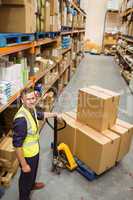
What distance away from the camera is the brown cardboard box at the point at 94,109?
2.29m

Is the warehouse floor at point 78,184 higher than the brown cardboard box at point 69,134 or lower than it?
lower

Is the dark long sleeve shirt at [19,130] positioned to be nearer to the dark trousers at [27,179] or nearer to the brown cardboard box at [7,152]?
the dark trousers at [27,179]

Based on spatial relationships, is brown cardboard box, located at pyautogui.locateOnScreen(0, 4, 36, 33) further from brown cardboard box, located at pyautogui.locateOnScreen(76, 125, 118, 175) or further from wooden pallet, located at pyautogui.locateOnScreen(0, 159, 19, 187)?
wooden pallet, located at pyautogui.locateOnScreen(0, 159, 19, 187)

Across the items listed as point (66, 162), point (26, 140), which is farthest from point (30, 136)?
point (66, 162)

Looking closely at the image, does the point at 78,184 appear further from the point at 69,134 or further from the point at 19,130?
the point at 19,130

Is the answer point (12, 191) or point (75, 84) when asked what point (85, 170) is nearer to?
point (12, 191)

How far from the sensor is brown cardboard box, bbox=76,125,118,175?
222cm

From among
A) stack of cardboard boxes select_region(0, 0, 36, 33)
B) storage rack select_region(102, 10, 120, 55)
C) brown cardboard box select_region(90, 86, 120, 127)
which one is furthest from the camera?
storage rack select_region(102, 10, 120, 55)

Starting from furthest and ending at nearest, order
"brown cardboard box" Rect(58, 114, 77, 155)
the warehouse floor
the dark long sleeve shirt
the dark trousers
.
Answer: "brown cardboard box" Rect(58, 114, 77, 155), the warehouse floor, the dark trousers, the dark long sleeve shirt

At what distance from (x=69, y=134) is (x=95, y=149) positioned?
469mm

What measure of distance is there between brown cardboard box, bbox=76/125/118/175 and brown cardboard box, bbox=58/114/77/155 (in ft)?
0.20

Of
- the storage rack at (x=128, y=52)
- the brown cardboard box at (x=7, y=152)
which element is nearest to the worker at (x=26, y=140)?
the brown cardboard box at (x=7, y=152)

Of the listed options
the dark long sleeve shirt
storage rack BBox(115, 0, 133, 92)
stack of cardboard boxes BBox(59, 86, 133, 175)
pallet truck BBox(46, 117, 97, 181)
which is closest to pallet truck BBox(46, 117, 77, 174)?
pallet truck BBox(46, 117, 97, 181)

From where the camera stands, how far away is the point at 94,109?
2363mm
